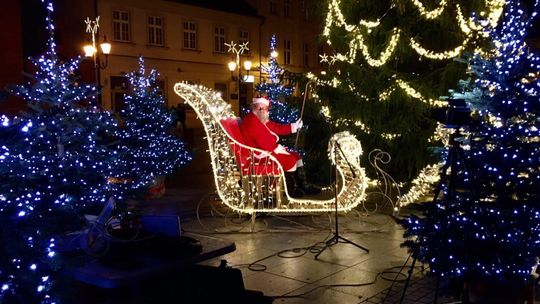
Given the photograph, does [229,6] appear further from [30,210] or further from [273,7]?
[30,210]

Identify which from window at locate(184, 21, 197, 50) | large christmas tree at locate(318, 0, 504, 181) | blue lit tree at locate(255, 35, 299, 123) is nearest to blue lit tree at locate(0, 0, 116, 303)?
blue lit tree at locate(255, 35, 299, 123)

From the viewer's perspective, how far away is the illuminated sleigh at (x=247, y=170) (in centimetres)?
762

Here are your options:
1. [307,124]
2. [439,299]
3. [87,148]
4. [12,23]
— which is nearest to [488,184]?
[439,299]

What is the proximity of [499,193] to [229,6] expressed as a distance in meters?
32.3

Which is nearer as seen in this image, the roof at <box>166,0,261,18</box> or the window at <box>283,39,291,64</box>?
the roof at <box>166,0,261,18</box>

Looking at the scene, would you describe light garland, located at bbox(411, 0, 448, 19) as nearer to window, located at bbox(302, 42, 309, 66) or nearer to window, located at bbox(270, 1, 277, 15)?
window, located at bbox(270, 1, 277, 15)

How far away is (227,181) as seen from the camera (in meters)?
7.66

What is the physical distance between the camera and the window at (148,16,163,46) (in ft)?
102

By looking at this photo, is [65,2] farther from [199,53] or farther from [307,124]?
[307,124]

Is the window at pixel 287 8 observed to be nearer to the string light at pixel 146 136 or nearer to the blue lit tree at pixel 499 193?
the string light at pixel 146 136

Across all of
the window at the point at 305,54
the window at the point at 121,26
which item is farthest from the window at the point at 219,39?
the window at the point at 305,54

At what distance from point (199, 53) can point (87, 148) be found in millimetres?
27330

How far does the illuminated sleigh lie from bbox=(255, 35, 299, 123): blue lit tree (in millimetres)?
3678

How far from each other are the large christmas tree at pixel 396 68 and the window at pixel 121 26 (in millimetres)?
19891
